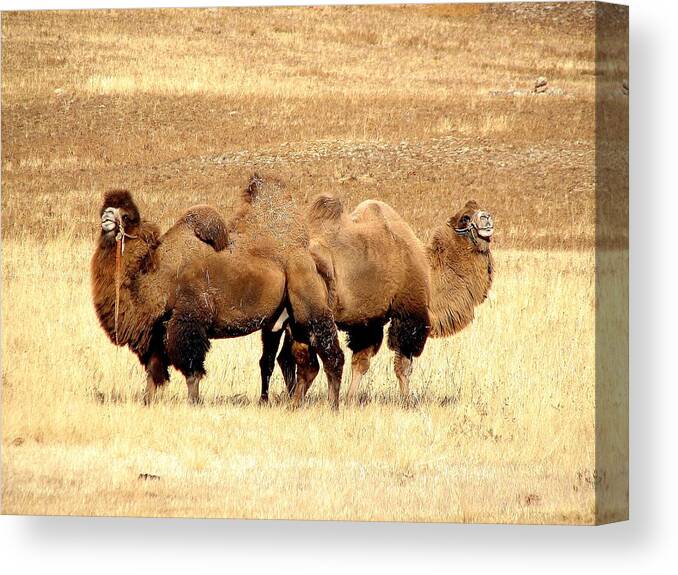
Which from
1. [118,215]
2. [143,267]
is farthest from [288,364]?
[118,215]

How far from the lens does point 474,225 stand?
1595 centimetres

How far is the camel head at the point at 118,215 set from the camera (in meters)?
15.8

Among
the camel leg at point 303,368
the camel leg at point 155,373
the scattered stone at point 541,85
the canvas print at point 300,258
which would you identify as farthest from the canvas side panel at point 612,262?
the camel leg at point 155,373

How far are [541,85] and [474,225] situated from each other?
1422 millimetres

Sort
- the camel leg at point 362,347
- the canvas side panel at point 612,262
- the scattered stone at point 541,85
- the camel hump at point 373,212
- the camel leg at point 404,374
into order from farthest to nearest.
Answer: the camel hump at point 373,212 < the camel leg at point 362,347 < the camel leg at point 404,374 < the scattered stone at point 541,85 < the canvas side panel at point 612,262

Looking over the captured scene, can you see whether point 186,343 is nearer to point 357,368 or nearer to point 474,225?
point 357,368

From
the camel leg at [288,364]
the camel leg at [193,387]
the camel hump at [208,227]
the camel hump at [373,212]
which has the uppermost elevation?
the camel hump at [373,212]

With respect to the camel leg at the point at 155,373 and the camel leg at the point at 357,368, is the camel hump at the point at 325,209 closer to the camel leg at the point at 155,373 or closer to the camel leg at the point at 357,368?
the camel leg at the point at 357,368

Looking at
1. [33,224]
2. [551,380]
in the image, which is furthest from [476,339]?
[33,224]

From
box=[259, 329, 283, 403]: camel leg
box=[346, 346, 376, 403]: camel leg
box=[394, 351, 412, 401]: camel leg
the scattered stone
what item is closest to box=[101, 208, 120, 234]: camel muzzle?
box=[259, 329, 283, 403]: camel leg

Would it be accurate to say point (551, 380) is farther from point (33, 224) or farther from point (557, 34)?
point (33, 224)

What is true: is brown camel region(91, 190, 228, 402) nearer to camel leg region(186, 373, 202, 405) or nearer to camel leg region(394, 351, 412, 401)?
camel leg region(186, 373, 202, 405)

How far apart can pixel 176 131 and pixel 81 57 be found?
0.97 meters

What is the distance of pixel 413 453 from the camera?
15.2 m
